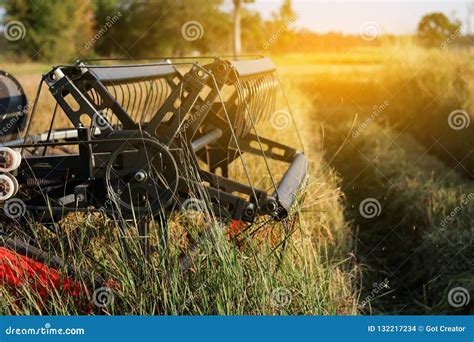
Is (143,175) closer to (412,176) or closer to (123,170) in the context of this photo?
(123,170)

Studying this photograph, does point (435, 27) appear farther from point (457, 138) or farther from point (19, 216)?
point (19, 216)

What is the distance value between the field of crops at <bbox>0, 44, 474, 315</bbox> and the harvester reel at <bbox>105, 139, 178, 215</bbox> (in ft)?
0.69

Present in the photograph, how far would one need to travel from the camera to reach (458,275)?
6.53 meters

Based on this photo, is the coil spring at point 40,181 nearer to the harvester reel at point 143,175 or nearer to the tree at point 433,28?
the harvester reel at point 143,175

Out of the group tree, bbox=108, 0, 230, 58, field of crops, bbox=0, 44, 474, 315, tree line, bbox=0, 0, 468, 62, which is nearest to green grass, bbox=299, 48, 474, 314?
field of crops, bbox=0, 44, 474, 315

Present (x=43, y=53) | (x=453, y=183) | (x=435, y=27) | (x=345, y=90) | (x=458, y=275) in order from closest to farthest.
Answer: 1. (x=458, y=275)
2. (x=453, y=183)
3. (x=435, y=27)
4. (x=345, y=90)
5. (x=43, y=53)

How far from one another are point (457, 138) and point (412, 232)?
3.32 metres

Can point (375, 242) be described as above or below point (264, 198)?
below

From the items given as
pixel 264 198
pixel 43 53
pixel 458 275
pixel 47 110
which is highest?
pixel 43 53

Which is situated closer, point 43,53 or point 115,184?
point 115,184

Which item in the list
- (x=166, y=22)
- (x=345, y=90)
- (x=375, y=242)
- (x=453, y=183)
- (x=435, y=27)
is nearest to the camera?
(x=375, y=242)

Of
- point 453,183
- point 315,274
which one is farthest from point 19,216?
point 453,183

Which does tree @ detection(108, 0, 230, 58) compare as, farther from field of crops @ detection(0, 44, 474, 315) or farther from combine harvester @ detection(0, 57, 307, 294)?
combine harvester @ detection(0, 57, 307, 294)

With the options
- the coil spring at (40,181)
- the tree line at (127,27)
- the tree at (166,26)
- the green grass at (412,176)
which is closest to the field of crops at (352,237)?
the green grass at (412,176)
